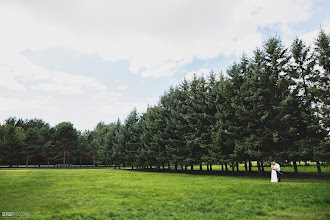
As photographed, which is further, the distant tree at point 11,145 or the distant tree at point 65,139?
the distant tree at point 65,139

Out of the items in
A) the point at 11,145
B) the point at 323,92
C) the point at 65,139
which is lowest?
the point at 11,145

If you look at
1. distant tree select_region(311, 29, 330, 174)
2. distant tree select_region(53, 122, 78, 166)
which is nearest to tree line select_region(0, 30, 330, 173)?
distant tree select_region(311, 29, 330, 174)

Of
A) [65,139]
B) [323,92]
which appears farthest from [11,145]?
[323,92]

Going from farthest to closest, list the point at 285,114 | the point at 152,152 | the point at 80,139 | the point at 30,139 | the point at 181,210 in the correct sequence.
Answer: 1. the point at 80,139
2. the point at 30,139
3. the point at 152,152
4. the point at 285,114
5. the point at 181,210

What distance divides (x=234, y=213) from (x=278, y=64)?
21.4 m

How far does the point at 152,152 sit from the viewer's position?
3709 centimetres

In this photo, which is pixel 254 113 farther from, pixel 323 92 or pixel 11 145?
pixel 11 145

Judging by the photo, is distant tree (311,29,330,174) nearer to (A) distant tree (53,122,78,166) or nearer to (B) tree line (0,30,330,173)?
(B) tree line (0,30,330,173)

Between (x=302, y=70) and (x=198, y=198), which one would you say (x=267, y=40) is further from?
(x=198, y=198)

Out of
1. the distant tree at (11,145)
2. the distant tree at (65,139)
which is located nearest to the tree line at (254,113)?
the distant tree at (65,139)

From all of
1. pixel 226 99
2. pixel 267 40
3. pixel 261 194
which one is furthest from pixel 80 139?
pixel 261 194

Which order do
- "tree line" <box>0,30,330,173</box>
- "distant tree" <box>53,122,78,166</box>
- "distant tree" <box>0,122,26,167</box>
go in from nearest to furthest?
"tree line" <box>0,30,330,173</box>
"distant tree" <box>0,122,26,167</box>
"distant tree" <box>53,122,78,166</box>

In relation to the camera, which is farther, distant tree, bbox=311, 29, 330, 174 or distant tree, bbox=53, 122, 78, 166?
distant tree, bbox=53, 122, 78, 166

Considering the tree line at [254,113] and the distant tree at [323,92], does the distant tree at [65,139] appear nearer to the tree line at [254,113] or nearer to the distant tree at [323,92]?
the tree line at [254,113]
